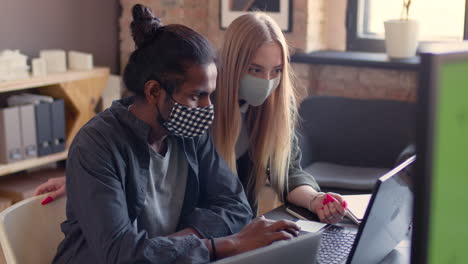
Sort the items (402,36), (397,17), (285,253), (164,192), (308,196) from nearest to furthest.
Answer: (285,253) < (164,192) < (308,196) < (402,36) < (397,17)

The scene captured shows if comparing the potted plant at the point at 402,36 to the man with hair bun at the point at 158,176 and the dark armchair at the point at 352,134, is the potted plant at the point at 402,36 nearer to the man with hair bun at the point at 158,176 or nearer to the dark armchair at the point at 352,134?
the dark armchair at the point at 352,134

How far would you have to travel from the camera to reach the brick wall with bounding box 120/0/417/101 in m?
3.70

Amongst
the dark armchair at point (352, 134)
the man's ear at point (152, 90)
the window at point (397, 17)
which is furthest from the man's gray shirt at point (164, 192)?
the window at point (397, 17)

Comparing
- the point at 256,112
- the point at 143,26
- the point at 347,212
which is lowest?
the point at 347,212

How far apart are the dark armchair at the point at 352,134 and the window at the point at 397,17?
1.83 feet

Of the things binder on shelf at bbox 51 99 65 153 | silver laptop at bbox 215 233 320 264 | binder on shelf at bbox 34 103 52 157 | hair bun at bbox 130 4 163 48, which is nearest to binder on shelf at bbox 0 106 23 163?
binder on shelf at bbox 34 103 52 157

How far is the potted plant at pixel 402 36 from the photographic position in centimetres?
348

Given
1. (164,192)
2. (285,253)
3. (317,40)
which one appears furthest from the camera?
(317,40)

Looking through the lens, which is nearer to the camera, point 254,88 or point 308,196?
point 308,196

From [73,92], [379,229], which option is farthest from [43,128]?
[379,229]

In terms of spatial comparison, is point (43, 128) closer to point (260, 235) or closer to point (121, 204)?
point (121, 204)

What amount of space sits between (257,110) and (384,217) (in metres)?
0.78

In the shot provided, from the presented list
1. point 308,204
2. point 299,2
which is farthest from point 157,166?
point 299,2

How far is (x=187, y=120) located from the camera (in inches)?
60.5
